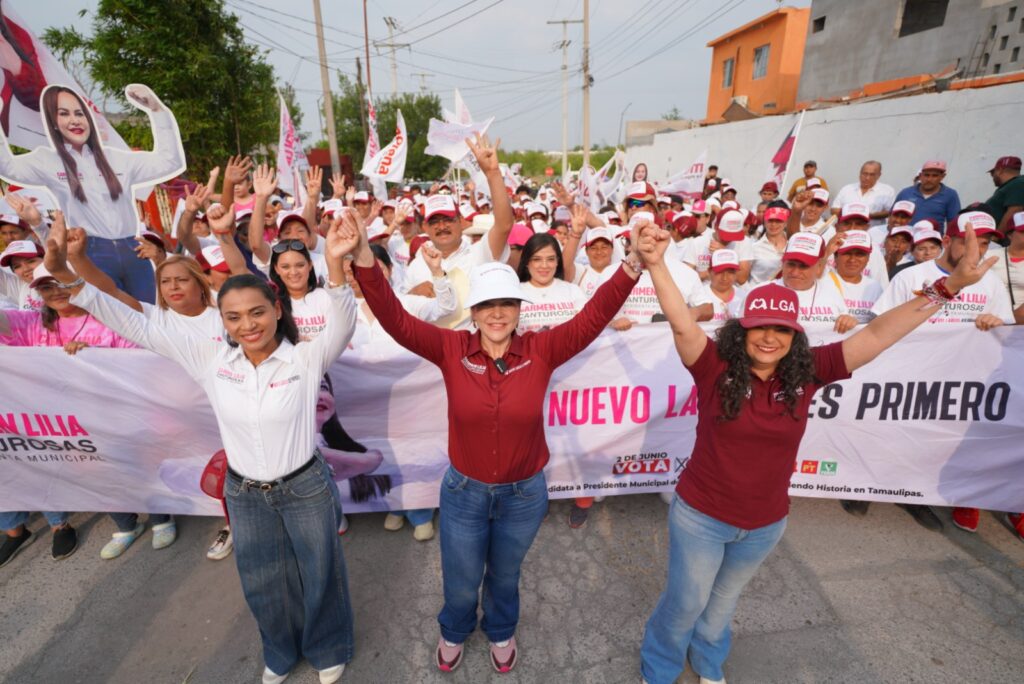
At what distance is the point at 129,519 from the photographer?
12.4 feet

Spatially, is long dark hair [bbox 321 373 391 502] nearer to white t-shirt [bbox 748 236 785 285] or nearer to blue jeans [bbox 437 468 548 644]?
blue jeans [bbox 437 468 548 644]

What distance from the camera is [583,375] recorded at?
3.73 metres

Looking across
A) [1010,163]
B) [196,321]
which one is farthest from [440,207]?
[1010,163]

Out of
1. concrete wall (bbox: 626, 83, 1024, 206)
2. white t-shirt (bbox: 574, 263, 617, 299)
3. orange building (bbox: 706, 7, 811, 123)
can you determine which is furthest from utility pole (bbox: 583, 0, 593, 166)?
white t-shirt (bbox: 574, 263, 617, 299)

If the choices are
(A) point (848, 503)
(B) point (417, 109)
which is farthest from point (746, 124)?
(B) point (417, 109)

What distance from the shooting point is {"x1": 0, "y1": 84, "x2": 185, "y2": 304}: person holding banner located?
3939 millimetres

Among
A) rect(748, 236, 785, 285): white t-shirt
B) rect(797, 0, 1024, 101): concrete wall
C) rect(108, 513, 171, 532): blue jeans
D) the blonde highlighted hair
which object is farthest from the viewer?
rect(797, 0, 1024, 101): concrete wall

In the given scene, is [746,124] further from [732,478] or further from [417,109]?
[417,109]

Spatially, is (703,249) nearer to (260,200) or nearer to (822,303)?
(822,303)

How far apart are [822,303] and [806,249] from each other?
446 millimetres

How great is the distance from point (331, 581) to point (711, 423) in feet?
6.53

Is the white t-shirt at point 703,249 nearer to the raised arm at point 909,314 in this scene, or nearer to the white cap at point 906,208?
the white cap at point 906,208

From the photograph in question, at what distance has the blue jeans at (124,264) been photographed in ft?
15.0

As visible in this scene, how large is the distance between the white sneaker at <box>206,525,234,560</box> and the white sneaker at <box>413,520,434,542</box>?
1251 millimetres
